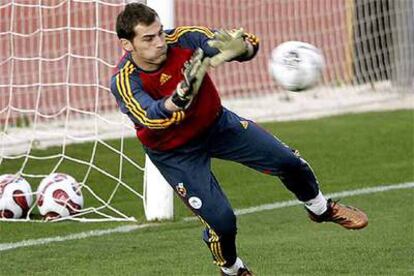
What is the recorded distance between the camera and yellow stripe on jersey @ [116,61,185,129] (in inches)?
263

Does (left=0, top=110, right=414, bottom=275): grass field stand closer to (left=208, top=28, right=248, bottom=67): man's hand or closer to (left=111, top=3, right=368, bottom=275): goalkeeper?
(left=111, top=3, right=368, bottom=275): goalkeeper

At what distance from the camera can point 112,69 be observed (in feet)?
48.5

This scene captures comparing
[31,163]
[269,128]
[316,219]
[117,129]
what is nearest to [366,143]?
[269,128]

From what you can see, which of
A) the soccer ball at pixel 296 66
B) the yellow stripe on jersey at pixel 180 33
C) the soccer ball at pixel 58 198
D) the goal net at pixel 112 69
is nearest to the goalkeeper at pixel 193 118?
the yellow stripe on jersey at pixel 180 33

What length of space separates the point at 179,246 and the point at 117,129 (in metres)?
5.09

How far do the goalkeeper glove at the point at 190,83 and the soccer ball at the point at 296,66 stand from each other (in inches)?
30.0

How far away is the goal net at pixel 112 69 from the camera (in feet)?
39.5

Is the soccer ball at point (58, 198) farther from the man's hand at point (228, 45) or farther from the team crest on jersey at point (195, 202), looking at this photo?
the man's hand at point (228, 45)

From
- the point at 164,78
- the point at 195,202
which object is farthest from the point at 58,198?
the point at 164,78

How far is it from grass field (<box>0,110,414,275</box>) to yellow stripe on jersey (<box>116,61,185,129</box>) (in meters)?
1.42

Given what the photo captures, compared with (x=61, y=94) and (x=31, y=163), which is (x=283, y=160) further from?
(x=61, y=94)

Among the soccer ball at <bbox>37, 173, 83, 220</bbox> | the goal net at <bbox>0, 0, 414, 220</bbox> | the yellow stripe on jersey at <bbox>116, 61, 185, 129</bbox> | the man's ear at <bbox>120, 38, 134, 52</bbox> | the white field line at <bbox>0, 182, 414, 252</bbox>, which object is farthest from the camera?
the goal net at <bbox>0, 0, 414, 220</bbox>

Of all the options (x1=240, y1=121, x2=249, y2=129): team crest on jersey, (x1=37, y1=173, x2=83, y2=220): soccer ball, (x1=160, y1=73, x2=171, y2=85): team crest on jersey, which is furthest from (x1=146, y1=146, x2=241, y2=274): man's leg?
(x1=37, y1=173, x2=83, y2=220): soccer ball

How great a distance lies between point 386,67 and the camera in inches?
A: 669
